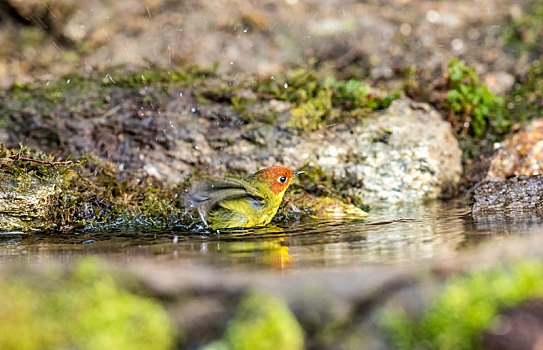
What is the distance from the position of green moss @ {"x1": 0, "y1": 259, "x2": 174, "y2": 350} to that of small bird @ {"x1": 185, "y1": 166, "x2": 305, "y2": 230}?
208 centimetres

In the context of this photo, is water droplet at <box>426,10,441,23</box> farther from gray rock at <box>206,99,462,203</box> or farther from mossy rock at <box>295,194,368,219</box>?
mossy rock at <box>295,194,368,219</box>

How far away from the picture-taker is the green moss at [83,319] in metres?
2.12

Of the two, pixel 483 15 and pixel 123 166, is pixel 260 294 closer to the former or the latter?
pixel 123 166

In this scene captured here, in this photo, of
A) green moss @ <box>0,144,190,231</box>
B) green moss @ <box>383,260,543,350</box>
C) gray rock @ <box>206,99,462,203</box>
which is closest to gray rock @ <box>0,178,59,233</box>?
green moss @ <box>0,144,190,231</box>

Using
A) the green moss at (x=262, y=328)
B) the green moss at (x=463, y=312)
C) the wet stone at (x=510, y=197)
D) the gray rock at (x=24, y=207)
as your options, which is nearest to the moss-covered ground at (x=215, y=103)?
the gray rock at (x=24, y=207)

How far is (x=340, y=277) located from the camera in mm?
2244

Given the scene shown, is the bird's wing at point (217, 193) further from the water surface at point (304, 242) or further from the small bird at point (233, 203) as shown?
the water surface at point (304, 242)

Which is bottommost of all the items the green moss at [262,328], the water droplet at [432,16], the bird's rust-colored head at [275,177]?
the green moss at [262,328]

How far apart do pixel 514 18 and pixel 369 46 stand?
2479 millimetres

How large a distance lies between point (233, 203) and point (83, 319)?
2.33 m

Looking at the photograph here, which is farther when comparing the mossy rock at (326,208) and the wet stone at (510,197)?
the mossy rock at (326,208)

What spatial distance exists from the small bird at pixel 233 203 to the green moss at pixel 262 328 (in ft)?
7.43

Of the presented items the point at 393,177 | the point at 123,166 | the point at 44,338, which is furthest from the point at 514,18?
the point at 44,338

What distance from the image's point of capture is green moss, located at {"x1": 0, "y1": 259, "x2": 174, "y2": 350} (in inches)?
83.5
